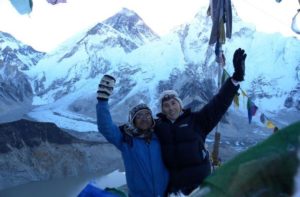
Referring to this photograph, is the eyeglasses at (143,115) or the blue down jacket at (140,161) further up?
the eyeglasses at (143,115)

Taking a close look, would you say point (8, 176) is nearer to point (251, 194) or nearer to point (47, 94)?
point (251, 194)

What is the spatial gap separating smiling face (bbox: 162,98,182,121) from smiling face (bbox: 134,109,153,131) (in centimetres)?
8

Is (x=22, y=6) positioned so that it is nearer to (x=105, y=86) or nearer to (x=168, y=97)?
(x=105, y=86)

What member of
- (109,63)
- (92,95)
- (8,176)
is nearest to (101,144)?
(8,176)

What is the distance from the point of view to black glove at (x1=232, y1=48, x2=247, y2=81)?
85.7 inches

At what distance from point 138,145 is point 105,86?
0.32 meters

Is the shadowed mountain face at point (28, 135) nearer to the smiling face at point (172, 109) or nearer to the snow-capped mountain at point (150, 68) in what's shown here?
the smiling face at point (172, 109)

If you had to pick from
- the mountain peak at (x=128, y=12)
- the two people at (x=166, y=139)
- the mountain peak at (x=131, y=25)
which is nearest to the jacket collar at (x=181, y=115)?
the two people at (x=166, y=139)

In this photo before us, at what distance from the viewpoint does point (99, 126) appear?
92.8 inches

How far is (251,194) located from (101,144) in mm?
38174

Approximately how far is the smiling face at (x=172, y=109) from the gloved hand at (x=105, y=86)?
268 mm

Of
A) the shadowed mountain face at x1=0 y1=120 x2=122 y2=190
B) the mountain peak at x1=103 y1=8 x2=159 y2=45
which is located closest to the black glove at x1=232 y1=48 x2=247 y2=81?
the shadowed mountain face at x1=0 y1=120 x2=122 y2=190

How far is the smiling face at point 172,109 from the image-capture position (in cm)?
230

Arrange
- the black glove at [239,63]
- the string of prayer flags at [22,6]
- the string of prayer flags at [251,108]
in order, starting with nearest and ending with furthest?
1. the black glove at [239,63]
2. the string of prayer flags at [22,6]
3. the string of prayer flags at [251,108]
